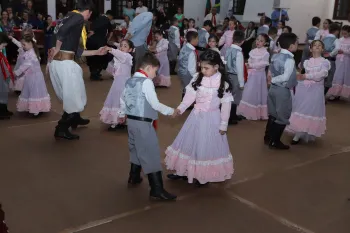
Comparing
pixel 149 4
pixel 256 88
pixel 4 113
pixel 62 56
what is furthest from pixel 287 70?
pixel 149 4

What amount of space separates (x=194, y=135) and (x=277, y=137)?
169cm

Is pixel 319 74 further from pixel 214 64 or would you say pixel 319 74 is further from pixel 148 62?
pixel 148 62

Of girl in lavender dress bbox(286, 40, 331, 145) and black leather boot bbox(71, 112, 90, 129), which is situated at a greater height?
girl in lavender dress bbox(286, 40, 331, 145)

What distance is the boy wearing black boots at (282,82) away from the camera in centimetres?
510

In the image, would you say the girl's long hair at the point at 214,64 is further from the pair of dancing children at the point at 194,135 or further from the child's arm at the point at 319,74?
the child's arm at the point at 319,74

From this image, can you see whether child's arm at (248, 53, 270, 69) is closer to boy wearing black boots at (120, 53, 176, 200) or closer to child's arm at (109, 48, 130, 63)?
child's arm at (109, 48, 130, 63)

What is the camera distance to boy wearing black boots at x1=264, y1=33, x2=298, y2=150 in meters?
5.10

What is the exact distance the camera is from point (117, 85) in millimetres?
5961

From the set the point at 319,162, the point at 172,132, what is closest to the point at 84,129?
the point at 172,132

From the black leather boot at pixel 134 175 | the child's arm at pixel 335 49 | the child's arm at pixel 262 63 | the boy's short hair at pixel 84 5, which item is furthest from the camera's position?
the child's arm at pixel 335 49

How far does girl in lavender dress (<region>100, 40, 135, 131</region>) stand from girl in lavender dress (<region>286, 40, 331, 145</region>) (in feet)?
7.51

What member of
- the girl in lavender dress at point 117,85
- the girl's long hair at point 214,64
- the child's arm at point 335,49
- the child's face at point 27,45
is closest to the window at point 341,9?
the child's arm at point 335,49

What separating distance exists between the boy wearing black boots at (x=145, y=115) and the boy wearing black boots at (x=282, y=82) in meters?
1.91

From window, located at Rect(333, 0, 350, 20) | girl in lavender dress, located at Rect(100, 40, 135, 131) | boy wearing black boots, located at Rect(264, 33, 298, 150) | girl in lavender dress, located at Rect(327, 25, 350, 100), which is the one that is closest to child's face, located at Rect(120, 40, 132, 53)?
girl in lavender dress, located at Rect(100, 40, 135, 131)
